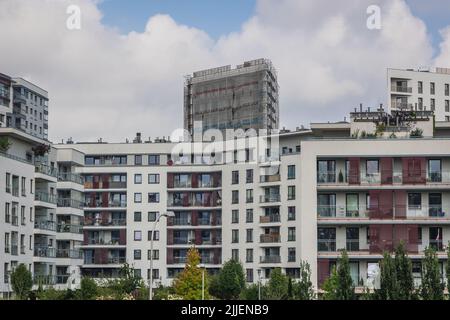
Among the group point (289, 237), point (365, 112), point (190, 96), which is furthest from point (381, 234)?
point (190, 96)

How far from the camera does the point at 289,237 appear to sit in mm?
96812

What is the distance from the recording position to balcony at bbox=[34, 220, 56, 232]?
8504 centimetres

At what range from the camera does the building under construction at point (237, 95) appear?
12738cm

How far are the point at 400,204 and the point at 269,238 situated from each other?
26588 millimetres

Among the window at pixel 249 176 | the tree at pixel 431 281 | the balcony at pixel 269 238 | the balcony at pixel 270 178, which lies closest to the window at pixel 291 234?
the balcony at pixel 269 238

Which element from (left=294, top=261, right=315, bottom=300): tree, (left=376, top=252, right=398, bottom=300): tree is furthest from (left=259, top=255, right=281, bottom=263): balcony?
(left=376, top=252, right=398, bottom=300): tree

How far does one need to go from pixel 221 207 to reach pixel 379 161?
3957 cm

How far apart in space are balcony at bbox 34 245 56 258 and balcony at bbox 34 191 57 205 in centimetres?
400

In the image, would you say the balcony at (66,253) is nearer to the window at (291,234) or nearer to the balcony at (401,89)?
the window at (291,234)

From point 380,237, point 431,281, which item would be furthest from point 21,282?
point 431,281

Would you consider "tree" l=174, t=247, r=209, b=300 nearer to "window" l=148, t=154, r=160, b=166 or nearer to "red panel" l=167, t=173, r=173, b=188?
"red panel" l=167, t=173, r=173, b=188

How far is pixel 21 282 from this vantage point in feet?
225

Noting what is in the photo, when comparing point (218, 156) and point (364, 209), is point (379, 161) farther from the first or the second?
point (218, 156)

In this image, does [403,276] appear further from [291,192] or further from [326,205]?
[291,192]
